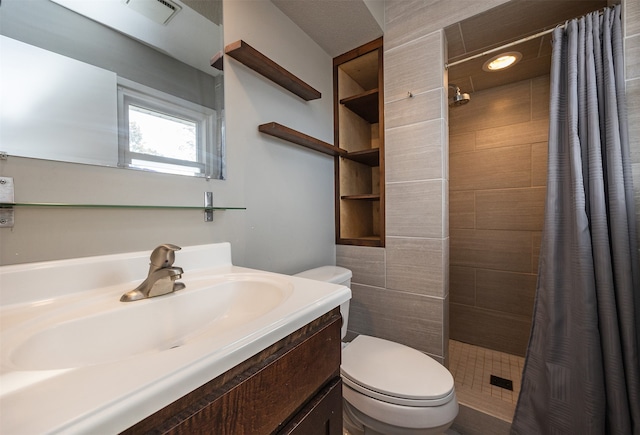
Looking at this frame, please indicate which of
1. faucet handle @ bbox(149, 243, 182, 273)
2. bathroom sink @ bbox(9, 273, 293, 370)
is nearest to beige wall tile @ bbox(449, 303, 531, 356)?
bathroom sink @ bbox(9, 273, 293, 370)

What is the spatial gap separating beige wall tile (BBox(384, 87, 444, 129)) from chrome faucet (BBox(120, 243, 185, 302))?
133cm

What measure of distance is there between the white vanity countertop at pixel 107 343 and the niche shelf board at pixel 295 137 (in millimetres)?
628

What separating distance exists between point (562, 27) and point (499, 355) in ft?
6.54

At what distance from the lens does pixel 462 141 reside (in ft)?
6.75

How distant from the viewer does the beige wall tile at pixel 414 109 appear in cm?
138

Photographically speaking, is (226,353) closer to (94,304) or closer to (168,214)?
(94,304)

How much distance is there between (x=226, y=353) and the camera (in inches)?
15.4

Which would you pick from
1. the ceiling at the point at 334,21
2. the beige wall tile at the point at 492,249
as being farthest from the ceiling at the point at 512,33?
the beige wall tile at the point at 492,249

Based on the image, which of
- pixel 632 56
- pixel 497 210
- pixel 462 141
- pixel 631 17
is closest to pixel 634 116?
pixel 632 56

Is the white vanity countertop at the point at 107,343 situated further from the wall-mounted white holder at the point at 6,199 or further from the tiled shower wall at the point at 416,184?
the tiled shower wall at the point at 416,184

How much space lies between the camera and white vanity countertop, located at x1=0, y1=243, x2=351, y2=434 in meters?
0.27

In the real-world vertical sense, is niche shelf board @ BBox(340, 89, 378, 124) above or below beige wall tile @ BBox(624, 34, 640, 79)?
above

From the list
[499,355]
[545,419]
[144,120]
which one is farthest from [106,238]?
[499,355]

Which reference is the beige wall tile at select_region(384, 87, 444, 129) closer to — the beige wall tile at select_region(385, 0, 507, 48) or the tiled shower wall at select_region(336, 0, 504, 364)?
the tiled shower wall at select_region(336, 0, 504, 364)
